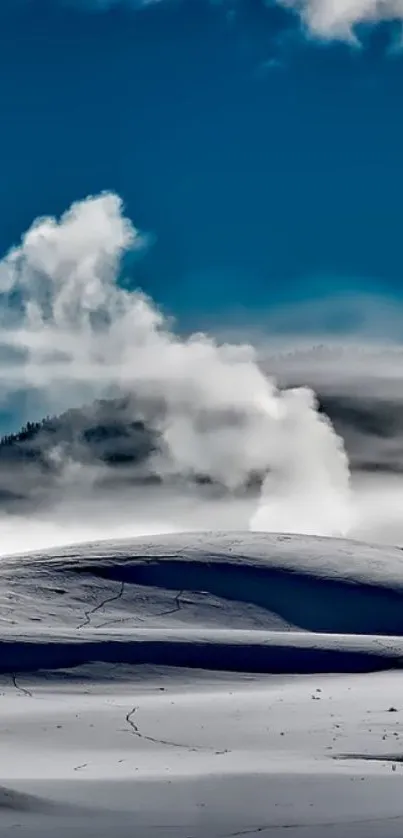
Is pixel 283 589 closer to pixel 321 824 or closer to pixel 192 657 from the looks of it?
pixel 192 657

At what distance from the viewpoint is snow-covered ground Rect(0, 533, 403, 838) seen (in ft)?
37.2

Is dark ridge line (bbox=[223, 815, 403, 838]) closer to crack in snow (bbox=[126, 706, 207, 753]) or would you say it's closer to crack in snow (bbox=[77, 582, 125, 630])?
crack in snow (bbox=[126, 706, 207, 753])

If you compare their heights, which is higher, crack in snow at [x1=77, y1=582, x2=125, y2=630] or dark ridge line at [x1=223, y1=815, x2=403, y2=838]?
crack in snow at [x1=77, y1=582, x2=125, y2=630]

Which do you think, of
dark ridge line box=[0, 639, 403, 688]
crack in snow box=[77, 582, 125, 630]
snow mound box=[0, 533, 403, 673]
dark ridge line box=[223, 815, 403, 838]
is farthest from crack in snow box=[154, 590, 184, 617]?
dark ridge line box=[223, 815, 403, 838]

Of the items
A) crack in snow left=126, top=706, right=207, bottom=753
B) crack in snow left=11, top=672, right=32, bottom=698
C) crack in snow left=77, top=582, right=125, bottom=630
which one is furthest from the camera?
crack in snow left=77, top=582, right=125, bottom=630

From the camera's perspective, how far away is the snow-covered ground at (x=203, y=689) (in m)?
11.3

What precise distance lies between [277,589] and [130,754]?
11415mm

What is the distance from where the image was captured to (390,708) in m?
16.6

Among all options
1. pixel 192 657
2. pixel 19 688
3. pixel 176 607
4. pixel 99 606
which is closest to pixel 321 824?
pixel 19 688

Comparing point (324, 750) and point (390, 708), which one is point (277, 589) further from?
point (324, 750)

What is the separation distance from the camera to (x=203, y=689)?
18766 mm

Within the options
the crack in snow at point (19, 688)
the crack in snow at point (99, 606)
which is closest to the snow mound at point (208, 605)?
the crack in snow at point (99, 606)

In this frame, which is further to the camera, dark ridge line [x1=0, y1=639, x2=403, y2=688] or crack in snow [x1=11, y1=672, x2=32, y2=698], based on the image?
dark ridge line [x1=0, y1=639, x2=403, y2=688]

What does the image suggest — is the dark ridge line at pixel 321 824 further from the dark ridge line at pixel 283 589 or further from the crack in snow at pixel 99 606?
the dark ridge line at pixel 283 589
